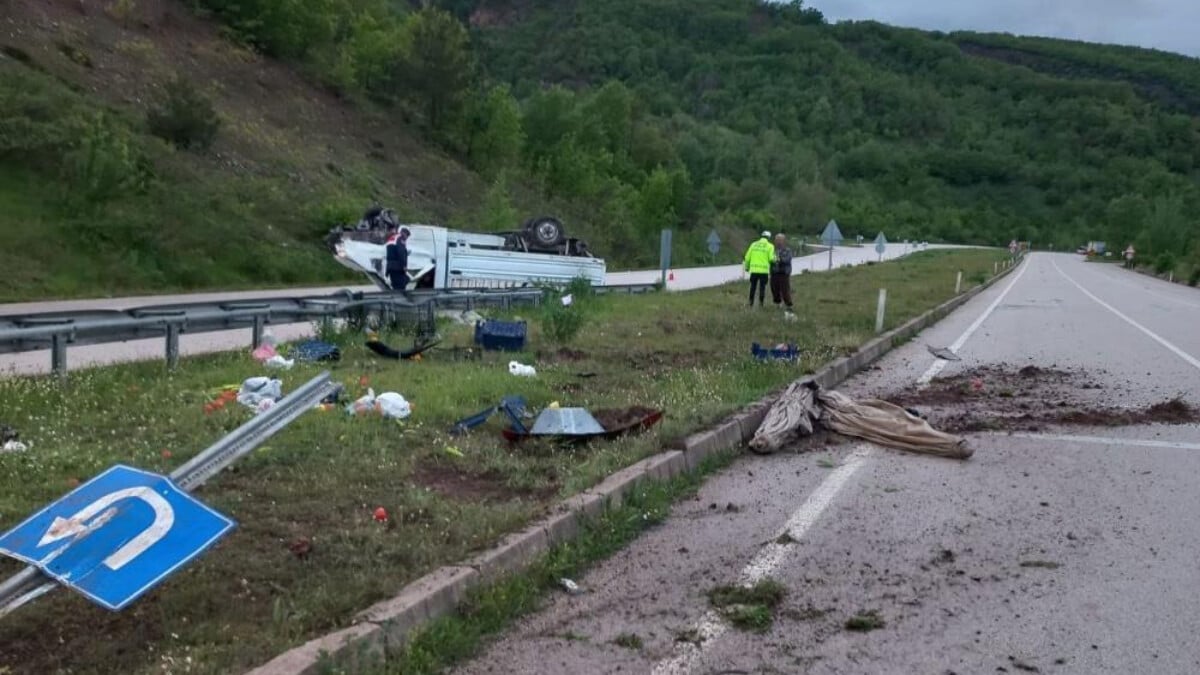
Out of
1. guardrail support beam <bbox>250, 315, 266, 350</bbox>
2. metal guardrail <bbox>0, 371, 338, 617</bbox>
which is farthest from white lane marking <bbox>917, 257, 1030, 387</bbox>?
metal guardrail <bbox>0, 371, 338, 617</bbox>

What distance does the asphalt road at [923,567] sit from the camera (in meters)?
4.93

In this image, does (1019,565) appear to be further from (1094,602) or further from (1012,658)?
(1012,658)

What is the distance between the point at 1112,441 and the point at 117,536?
850 centimetres

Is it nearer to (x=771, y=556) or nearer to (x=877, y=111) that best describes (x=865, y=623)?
(x=771, y=556)

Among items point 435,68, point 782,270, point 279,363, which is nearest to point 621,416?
point 279,363

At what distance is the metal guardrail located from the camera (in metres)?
4.48

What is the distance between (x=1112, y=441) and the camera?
10.0m

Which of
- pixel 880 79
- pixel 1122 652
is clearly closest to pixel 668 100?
pixel 880 79

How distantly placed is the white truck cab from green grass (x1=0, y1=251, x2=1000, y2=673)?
11.2 metres

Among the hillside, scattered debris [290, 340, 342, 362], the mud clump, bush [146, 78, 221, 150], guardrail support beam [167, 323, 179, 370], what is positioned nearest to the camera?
the mud clump

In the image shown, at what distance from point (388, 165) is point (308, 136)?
4080 millimetres

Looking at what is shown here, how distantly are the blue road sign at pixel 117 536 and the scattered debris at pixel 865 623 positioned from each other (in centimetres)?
289

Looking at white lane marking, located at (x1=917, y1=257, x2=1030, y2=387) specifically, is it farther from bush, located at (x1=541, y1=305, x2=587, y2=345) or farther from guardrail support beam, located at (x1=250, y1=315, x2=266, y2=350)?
guardrail support beam, located at (x1=250, y1=315, x2=266, y2=350)

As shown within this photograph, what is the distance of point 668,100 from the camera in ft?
495
